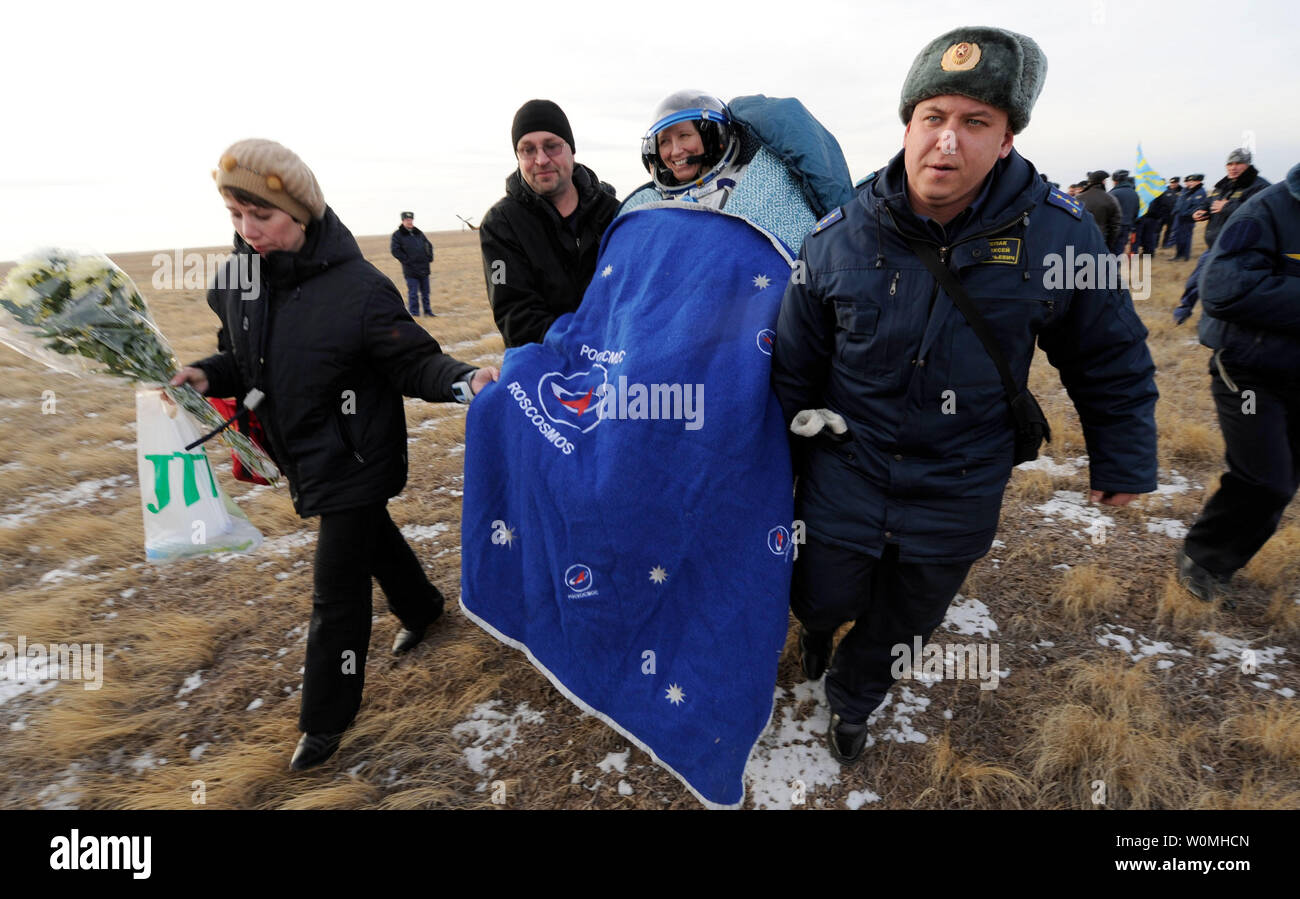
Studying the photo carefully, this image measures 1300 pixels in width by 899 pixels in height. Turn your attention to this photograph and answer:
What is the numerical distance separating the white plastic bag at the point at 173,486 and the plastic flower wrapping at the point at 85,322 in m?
0.08

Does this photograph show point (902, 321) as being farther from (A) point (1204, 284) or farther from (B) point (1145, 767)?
(A) point (1204, 284)

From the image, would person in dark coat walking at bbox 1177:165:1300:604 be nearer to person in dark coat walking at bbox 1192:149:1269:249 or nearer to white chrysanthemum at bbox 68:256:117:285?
person in dark coat walking at bbox 1192:149:1269:249

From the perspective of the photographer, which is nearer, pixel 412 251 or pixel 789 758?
pixel 789 758

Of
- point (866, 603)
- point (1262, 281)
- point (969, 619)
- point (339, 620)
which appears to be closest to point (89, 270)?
point (339, 620)

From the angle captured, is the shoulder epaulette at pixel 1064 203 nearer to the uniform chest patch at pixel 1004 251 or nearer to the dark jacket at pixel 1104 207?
the uniform chest patch at pixel 1004 251

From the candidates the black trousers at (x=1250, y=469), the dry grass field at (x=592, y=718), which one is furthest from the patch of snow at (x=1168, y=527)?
the black trousers at (x=1250, y=469)

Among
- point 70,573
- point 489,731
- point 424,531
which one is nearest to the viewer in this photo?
point 489,731

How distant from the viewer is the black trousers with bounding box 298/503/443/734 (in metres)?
2.20

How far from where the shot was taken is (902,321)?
164 cm

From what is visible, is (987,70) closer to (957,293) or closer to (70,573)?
(957,293)

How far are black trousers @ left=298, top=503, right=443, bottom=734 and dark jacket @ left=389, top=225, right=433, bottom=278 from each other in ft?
37.8

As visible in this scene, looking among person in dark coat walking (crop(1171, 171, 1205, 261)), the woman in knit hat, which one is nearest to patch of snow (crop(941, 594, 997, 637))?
the woman in knit hat

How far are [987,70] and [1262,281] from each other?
6.52ft

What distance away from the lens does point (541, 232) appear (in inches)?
109
